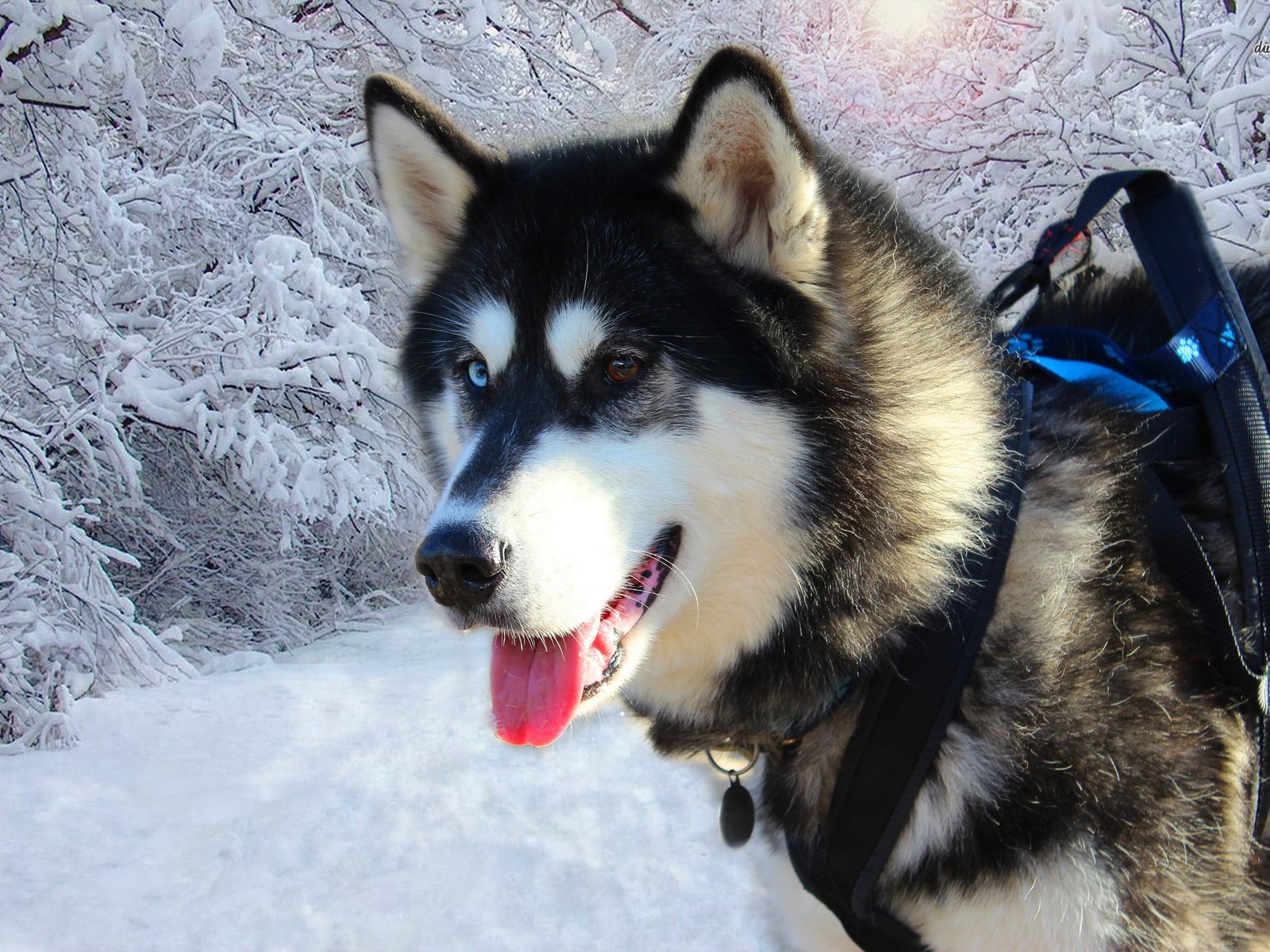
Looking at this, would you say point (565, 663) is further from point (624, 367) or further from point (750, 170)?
point (750, 170)

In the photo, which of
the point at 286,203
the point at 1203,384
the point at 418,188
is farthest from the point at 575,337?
the point at 286,203

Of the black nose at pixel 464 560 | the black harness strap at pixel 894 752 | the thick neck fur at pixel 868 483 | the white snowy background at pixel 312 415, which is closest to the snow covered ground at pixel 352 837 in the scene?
the white snowy background at pixel 312 415

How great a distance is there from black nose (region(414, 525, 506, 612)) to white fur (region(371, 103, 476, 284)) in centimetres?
81

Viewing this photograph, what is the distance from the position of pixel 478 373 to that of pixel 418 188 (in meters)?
→ 0.48

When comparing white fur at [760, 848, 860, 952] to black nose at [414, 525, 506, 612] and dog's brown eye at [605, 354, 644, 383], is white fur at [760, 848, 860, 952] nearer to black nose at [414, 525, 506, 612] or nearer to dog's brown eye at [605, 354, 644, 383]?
black nose at [414, 525, 506, 612]

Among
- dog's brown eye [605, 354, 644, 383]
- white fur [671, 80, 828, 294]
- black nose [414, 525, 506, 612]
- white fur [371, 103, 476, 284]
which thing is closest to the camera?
black nose [414, 525, 506, 612]

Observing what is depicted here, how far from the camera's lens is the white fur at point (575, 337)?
4.93ft

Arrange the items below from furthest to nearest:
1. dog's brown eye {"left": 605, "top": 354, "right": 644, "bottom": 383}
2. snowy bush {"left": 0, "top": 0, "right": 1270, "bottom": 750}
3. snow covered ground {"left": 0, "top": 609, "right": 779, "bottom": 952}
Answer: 1. snowy bush {"left": 0, "top": 0, "right": 1270, "bottom": 750}
2. snow covered ground {"left": 0, "top": 609, "right": 779, "bottom": 952}
3. dog's brown eye {"left": 605, "top": 354, "right": 644, "bottom": 383}

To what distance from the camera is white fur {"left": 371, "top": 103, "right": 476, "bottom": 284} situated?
176 centimetres

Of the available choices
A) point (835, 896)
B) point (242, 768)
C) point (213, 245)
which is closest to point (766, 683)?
point (835, 896)

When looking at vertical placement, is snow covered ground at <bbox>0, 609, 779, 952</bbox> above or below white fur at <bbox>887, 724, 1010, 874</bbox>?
below

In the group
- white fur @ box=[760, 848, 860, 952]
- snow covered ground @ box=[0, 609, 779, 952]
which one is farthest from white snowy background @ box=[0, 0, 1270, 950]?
white fur @ box=[760, 848, 860, 952]

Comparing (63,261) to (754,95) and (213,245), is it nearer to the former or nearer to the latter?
(213,245)

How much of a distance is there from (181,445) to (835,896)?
465 cm
